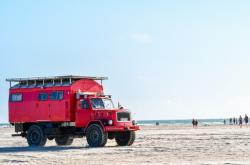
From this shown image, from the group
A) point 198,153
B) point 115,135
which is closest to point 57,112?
point 115,135

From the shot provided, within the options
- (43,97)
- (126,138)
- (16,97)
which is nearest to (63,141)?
(43,97)

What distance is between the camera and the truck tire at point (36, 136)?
32500mm

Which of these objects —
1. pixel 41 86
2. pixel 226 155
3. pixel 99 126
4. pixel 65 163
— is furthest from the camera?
pixel 41 86

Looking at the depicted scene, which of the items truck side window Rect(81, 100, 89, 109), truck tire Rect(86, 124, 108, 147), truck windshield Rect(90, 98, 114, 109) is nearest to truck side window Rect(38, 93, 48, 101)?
truck side window Rect(81, 100, 89, 109)

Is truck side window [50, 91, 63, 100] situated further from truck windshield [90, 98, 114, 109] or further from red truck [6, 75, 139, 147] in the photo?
truck windshield [90, 98, 114, 109]

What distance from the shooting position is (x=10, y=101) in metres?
33.7

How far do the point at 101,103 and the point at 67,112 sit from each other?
5.92 ft

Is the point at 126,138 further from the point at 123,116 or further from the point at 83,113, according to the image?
the point at 83,113

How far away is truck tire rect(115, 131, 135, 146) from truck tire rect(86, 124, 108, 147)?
5.85ft

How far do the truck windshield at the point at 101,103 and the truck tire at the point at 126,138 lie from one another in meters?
1.69

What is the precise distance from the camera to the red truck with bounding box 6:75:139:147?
100ft

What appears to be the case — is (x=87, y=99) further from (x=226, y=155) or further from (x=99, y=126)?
(x=226, y=155)

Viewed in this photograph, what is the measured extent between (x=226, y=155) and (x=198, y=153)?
1.61m

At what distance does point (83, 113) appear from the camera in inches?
1225
